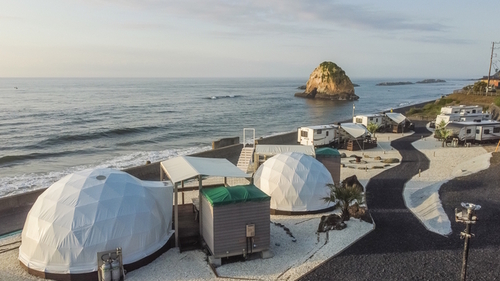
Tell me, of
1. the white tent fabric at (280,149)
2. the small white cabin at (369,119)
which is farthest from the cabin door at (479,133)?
the white tent fabric at (280,149)

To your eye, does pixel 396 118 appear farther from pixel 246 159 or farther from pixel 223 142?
pixel 246 159

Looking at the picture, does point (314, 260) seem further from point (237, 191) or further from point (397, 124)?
point (397, 124)

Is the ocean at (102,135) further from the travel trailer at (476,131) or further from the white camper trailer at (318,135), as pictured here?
the travel trailer at (476,131)

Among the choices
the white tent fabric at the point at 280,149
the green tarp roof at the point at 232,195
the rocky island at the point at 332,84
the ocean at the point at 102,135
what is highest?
the rocky island at the point at 332,84

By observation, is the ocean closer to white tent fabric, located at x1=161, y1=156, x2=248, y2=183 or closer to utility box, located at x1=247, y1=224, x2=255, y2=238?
white tent fabric, located at x1=161, y1=156, x2=248, y2=183

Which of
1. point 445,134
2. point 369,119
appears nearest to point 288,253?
point 445,134

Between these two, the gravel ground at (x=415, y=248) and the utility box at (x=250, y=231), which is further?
the utility box at (x=250, y=231)

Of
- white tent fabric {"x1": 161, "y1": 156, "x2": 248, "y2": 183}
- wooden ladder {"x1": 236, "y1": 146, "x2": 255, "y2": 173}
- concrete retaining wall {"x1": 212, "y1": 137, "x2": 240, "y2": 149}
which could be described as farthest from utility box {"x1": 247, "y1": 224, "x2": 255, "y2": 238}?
concrete retaining wall {"x1": 212, "y1": 137, "x2": 240, "y2": 149}
